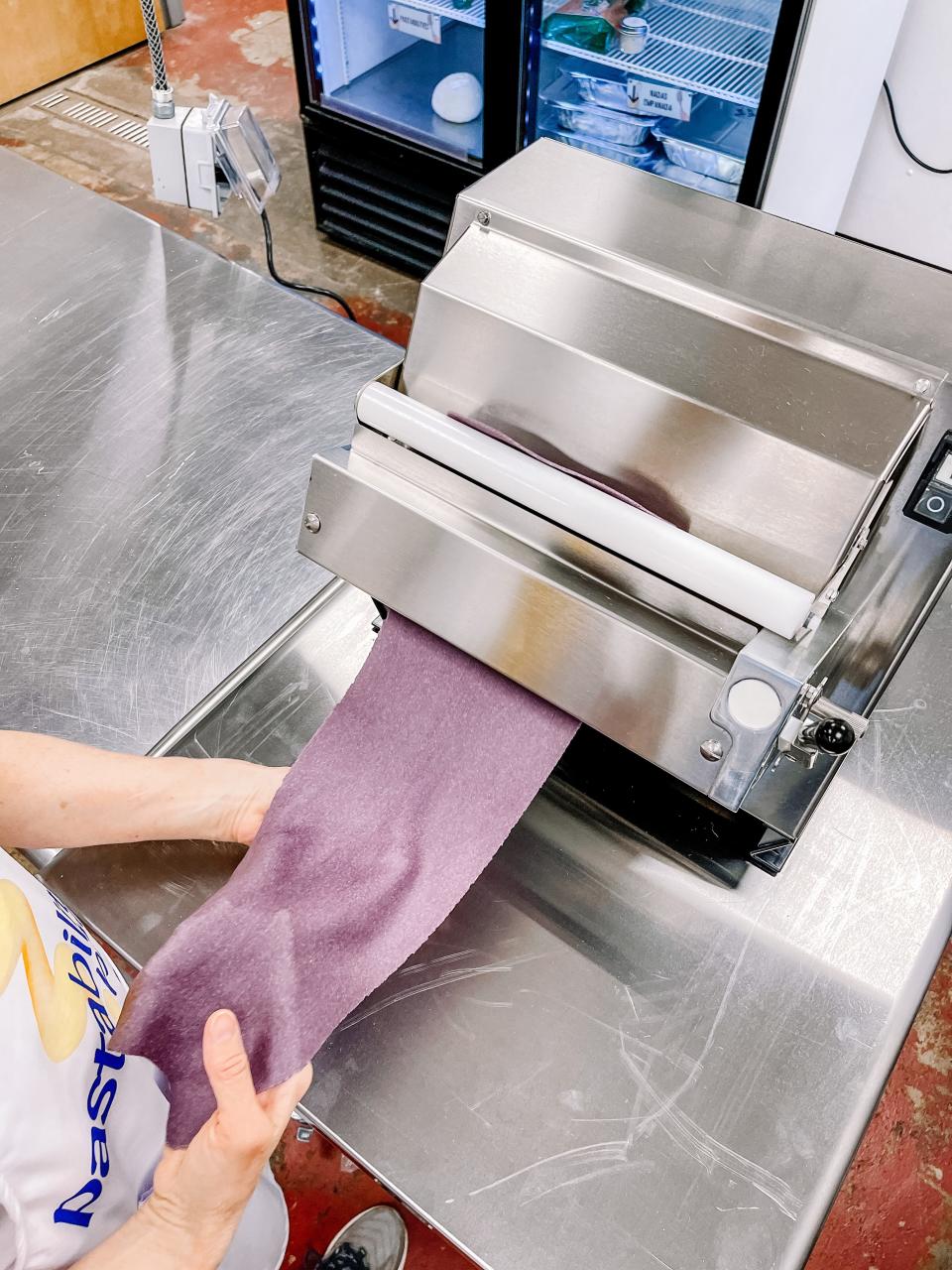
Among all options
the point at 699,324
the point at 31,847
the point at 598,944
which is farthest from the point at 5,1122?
the point at 699,324

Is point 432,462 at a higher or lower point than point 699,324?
lower

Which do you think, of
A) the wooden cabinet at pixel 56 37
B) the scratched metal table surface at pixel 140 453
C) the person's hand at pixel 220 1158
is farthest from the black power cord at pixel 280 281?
the wooden cabinet at pixel 56 37

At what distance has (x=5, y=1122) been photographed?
29.4 inches

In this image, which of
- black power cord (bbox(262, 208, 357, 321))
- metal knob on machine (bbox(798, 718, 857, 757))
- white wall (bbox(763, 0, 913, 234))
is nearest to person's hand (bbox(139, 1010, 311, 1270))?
metal knob on machine (bbox(798, 718, 857, 757))

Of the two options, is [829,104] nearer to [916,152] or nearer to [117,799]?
[916,152]

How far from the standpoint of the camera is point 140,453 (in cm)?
150

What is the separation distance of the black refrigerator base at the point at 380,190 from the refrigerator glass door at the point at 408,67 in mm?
45

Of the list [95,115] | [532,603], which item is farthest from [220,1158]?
[95,115]

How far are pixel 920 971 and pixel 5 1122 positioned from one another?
0.87 m

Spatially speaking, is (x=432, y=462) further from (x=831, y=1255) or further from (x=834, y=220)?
(x=834, y=220)

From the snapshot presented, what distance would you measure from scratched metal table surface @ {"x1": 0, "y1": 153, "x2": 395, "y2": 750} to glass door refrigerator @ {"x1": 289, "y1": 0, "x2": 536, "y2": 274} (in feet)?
3.71

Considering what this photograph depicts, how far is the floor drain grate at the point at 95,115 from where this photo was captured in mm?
3662

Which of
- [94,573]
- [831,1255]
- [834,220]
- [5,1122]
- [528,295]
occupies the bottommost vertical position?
[831,1255]

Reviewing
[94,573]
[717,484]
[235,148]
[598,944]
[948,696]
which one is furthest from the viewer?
[235,148]
